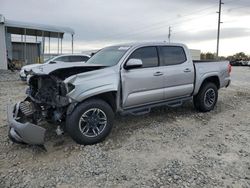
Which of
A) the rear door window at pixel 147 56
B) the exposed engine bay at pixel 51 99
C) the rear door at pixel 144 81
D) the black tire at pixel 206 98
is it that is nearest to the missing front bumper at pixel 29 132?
the exposed engine bay at pixel 51 99

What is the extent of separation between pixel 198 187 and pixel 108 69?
104 inches

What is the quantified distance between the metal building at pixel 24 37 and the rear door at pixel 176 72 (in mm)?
18185

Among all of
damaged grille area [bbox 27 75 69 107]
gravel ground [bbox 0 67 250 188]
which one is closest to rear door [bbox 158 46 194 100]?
gravel ground [bbox 0 67 250 188]

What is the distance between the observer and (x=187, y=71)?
6.29m

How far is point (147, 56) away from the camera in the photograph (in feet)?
18.6

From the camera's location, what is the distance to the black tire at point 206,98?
22.4ft

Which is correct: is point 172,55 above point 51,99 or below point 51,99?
above

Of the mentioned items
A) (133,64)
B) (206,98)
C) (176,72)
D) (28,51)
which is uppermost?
(28,51)

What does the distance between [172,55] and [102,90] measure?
230 centimetres

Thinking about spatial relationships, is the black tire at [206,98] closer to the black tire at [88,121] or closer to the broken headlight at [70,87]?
the black tire at [88,121]

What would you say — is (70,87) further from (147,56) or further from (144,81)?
(147,56)

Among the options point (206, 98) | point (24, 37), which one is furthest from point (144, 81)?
point (24, 37)

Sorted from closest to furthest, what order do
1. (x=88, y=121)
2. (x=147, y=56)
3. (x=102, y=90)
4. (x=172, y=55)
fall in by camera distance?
1. (x=88, y=121)
2. (x=102, y=90)
3. (x=147, y=56)
4. (x=172, y=55)

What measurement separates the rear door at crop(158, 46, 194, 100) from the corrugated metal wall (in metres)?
23.1
